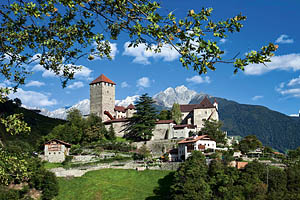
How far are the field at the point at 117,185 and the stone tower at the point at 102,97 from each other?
24.0 meters

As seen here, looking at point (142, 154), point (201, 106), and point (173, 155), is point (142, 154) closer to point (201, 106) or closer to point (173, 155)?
point (173, 155)

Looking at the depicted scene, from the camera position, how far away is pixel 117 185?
44938 millimetres

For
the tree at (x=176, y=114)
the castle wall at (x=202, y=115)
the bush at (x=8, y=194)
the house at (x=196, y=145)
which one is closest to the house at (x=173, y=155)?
the house at (x=196, y=145)

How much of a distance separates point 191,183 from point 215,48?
1351 inches

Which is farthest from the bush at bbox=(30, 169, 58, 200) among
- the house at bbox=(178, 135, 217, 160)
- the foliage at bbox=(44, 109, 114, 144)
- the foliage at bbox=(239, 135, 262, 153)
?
the foliage at bbox=(239, 135, 262, 153)

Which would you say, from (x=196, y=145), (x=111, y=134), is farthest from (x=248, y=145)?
(x=111, y=134)

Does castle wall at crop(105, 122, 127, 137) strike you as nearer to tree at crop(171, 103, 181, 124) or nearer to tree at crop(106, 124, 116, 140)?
tree at crop(106, 124, 116, 140)

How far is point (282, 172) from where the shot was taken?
3884 centimetres

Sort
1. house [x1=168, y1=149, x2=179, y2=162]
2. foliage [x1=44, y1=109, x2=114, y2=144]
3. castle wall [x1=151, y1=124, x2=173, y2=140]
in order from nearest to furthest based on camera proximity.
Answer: house [x1=168, y1=149, x2=179, y2=162]
foliage [x1=44, y1=109, x2=114, y2=144]
castle wall [x1=151, y1=124, x2=173, y2=140]

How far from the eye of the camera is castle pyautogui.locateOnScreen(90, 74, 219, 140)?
6266 centimetres

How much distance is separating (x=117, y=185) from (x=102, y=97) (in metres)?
30.5

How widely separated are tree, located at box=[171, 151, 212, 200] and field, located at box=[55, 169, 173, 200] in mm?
2433

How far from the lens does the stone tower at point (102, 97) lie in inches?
2837

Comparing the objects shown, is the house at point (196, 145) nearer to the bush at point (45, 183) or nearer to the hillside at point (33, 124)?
the bush at point (45, 183)
